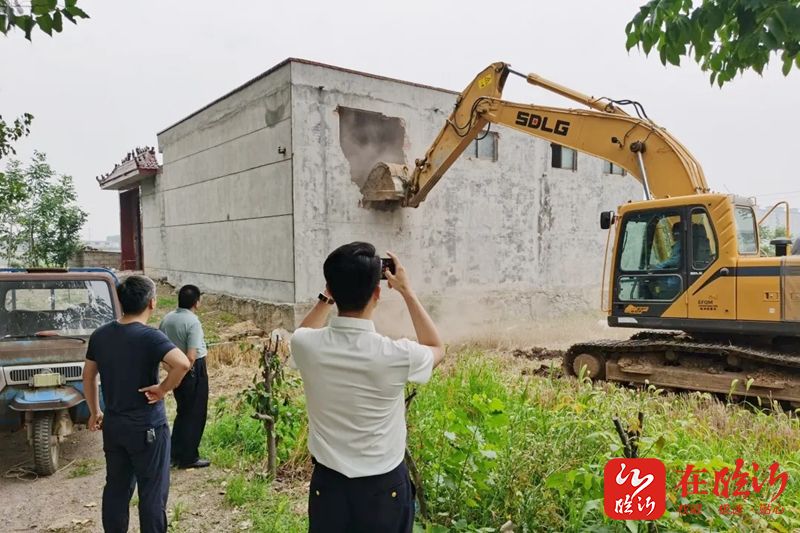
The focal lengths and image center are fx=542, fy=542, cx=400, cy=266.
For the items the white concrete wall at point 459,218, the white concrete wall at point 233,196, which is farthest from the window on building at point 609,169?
the white concrete wall at point 233,196

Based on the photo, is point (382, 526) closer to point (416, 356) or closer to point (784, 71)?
point (416, 356)

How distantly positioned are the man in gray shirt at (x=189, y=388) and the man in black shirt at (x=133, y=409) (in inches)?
54.7

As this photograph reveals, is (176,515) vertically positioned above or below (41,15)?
below

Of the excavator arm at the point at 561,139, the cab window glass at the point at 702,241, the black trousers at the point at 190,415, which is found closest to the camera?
the black trousers at the point at 190,415

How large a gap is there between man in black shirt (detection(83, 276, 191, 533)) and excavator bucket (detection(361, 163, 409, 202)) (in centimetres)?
845

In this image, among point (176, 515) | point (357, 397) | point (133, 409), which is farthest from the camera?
point (176, 515)

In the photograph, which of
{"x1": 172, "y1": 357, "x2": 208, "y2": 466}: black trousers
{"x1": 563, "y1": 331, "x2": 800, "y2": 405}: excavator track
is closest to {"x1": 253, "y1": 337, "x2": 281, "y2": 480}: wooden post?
{"x1": 172, "y1": 357, "x2": 208, "y2": 466}: black trousers

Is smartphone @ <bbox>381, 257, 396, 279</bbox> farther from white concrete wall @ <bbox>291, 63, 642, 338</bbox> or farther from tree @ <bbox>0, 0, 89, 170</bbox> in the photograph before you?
white concrete wall @ <bbox>291, 63, 642, 338</bbox>

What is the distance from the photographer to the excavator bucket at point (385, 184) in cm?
1141

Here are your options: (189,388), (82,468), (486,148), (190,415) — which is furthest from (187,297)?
(486,148)

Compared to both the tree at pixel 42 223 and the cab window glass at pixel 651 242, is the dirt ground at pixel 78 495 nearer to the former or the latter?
the cab window glass at pixel 651 242

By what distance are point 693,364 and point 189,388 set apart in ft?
21.0

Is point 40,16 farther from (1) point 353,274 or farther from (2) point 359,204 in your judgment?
(2) point 359,204

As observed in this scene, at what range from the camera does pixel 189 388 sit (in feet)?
15.6
